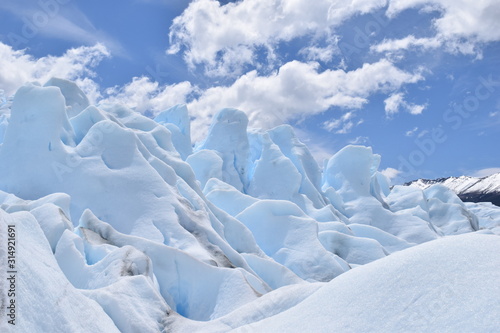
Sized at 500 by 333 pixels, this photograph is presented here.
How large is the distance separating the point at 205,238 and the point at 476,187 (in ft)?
376

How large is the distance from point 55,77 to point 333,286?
58.5 feet

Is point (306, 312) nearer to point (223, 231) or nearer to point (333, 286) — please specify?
point (333, 286)

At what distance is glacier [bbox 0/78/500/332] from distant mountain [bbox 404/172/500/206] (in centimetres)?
7681

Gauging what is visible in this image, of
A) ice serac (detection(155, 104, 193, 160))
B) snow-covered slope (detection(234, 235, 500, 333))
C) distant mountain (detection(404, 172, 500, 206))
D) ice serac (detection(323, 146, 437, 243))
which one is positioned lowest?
snow-covered slope (detection(234, 235, 500, 333))

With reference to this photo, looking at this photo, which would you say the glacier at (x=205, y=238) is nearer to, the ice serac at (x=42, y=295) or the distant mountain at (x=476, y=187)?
the ice serac at (x=42, y=295)

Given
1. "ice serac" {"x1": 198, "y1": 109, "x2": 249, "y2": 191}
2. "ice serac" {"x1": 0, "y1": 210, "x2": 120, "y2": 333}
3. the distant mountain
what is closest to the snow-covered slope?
"ice serac" {"x1": 0, "y1": 210, "x2": 120, "y2": 333}

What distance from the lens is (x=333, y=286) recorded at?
640 cm

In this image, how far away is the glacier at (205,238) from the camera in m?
5.31

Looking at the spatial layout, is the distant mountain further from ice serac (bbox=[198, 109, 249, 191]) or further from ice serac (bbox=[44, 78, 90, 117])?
ice serac (bbox=[44, 78, 90, 117])

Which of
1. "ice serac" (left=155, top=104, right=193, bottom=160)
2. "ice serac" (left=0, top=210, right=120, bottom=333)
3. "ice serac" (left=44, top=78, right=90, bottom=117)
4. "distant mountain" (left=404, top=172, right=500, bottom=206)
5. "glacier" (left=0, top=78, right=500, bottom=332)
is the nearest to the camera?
"ice serac" (left=0, top=210, right=120, bottom=333)

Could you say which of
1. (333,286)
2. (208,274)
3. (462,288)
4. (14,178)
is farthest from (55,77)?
(462,288)

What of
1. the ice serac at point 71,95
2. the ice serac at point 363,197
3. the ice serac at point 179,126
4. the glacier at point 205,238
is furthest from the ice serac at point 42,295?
the ice serac at point 363,197

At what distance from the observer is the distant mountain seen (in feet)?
332

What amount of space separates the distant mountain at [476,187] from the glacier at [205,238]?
252 ft
